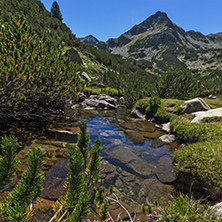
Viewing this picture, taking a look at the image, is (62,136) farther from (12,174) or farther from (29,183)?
(29,183)

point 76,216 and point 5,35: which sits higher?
point 5,35

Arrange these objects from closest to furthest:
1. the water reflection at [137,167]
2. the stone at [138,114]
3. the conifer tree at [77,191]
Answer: the conifer tree at [77,191], the water reflection at [137,167], the stone at [138,114]

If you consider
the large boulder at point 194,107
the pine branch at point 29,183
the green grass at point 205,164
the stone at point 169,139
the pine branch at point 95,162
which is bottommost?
the stone at point 169,139

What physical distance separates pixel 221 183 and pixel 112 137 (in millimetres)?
7166

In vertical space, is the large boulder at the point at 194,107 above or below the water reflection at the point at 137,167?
above

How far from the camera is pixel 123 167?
6125mm

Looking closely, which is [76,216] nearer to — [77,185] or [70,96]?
[77,185]

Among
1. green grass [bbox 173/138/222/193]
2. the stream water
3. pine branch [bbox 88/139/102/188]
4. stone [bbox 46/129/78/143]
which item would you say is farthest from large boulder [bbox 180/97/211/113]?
pine branch [bbox 88/139/102/188]

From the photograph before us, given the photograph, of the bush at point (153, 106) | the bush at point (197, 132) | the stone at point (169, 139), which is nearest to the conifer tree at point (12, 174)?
the bush at point (197, 132)

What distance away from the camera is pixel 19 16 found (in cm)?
678

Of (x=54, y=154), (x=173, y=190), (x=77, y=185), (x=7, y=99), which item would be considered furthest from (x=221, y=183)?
(x=7, y=99)

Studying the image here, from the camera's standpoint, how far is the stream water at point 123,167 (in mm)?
4250

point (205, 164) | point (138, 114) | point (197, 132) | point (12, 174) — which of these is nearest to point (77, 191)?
point (12, 174)

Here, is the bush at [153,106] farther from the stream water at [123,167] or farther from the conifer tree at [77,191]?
the conifer tree at [77,191]
